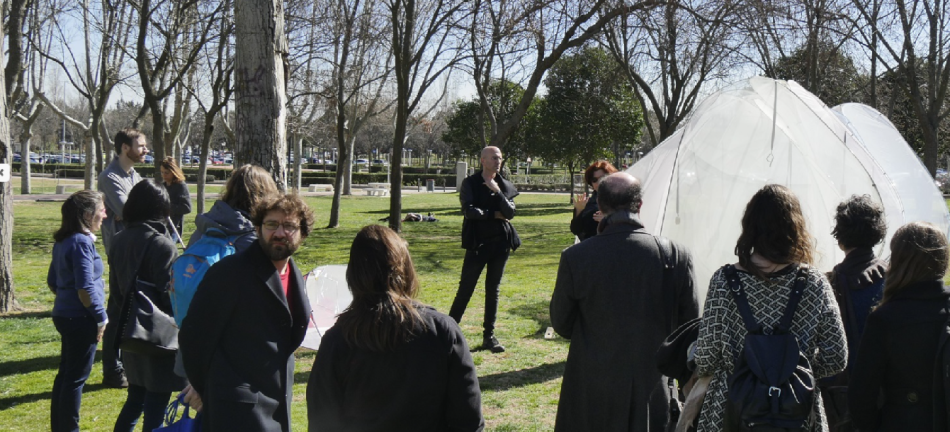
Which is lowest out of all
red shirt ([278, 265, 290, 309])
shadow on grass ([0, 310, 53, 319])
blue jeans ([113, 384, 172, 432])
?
shadow on grass ([0, 310, 53, 319])

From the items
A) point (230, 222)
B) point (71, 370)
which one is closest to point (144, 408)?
point (71, 370)

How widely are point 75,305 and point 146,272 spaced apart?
2.21 feet

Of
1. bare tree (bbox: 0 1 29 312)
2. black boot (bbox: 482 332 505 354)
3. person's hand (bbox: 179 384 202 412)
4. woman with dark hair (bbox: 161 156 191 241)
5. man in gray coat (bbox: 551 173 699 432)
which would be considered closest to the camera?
person's hand (bbox: 179 384 202 412)

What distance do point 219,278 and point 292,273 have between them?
357 mm

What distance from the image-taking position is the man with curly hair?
2.84 metres

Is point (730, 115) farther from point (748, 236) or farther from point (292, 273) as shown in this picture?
point (292, 273)

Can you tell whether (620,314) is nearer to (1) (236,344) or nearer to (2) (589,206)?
(1) (236,344)

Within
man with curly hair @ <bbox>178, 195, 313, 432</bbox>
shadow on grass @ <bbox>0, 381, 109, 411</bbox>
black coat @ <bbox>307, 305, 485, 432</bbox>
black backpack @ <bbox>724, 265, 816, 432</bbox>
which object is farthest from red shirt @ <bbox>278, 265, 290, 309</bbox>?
shadow on grass @ <bbox>0, 381, 109, 411</bbox>

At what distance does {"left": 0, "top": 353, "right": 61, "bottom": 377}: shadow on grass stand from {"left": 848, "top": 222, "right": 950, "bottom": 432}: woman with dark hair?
20.7ft

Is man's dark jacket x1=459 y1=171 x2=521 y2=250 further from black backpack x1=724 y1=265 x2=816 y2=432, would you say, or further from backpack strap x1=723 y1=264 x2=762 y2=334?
black backpack x1=724 y1=265 x2=816 y2=432

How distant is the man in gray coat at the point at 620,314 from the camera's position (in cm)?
344

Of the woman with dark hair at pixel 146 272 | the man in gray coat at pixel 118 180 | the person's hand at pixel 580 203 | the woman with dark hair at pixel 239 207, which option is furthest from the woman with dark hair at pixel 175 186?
the woman with dark hair at pixel 239 207

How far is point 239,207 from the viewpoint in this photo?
3.43 metres

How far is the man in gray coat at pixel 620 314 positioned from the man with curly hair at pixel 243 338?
1.28 m
